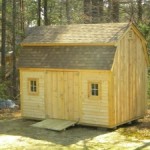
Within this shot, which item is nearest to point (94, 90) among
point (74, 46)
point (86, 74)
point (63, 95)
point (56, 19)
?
point (86, 74)

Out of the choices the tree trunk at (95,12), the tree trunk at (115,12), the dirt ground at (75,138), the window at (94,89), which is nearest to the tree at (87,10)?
the tree trunk at (95,12)

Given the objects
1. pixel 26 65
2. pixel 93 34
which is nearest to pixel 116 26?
pixel 93 34

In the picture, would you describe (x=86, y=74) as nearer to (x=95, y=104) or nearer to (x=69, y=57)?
(x=69, y=57)

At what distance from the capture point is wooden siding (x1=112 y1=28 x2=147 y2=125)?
14531mm

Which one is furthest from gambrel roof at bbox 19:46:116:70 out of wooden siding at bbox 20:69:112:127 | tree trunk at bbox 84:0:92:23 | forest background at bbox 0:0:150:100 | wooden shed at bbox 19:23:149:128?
tree trunk at bbox 84:0:92:23

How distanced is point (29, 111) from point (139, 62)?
5.28 m

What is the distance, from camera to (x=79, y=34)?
15.6m

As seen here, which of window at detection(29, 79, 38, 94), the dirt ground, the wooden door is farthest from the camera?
window at detection(29, 79, 38, 94)

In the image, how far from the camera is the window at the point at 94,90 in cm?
1445

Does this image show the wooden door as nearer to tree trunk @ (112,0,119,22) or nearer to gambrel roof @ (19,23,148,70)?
gambrel roof @ (19,23,148,70)

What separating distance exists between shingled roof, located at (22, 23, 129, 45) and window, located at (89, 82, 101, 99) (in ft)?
5.56

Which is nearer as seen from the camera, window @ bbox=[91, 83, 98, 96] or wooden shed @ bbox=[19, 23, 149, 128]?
wooden shed @ bbox=[19, 23, 149, 128]

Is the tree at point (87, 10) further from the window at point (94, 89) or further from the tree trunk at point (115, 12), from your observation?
the window at point (94, 89)

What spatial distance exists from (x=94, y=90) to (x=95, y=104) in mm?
550
